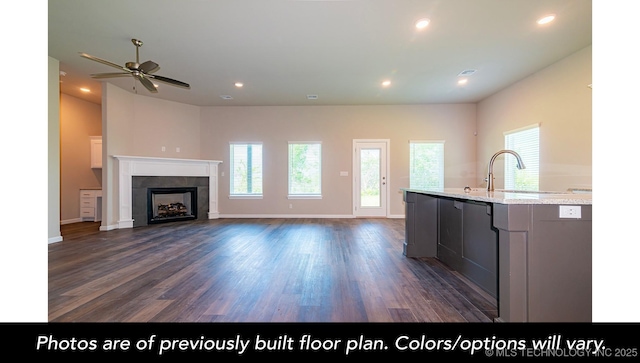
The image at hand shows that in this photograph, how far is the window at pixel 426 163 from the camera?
675 centimetres

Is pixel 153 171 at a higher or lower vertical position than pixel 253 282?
higher

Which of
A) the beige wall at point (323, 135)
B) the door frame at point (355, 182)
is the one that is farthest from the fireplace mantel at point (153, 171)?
the door frame at point (355, 182)

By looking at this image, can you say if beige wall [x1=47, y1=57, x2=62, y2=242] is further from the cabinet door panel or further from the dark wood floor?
the cabinet door panel

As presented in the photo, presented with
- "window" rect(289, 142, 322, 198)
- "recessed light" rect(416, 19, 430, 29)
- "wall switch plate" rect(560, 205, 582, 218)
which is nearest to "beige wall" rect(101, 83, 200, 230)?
"window" rect(289, 142, 322, 198)

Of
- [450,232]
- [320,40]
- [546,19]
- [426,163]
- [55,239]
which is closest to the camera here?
[450,232]

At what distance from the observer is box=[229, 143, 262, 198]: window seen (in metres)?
6.96

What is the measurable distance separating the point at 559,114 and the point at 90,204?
34.1 ft

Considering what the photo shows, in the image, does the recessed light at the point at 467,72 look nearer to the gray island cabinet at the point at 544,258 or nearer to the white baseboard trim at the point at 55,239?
the gray island cabinet at the point at 544,258

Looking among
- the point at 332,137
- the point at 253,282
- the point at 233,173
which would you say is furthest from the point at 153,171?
the point at 253,282

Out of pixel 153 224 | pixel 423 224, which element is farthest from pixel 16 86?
pixel 153 224

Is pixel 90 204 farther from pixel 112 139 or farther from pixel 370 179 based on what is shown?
pixel 370 179

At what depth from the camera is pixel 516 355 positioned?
136cm

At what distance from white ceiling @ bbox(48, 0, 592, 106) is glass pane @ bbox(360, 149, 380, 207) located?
186 centimetres

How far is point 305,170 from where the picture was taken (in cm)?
693
